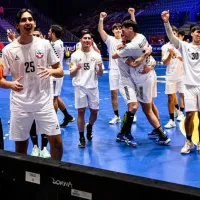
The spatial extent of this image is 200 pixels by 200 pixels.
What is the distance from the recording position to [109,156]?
5730 mm

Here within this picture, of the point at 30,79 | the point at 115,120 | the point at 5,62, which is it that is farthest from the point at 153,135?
the point at 5,62

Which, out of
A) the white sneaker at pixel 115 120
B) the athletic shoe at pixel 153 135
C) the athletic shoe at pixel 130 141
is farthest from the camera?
the white sneaker at pixel 115 120

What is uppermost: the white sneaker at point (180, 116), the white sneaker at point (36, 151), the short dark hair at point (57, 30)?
the short dark hair at point (57, 30)

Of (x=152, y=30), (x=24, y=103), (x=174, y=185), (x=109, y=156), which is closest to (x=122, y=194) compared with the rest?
(x=174, y=185)

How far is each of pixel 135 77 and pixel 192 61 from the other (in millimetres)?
1054

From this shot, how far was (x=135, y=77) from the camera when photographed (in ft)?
20.9

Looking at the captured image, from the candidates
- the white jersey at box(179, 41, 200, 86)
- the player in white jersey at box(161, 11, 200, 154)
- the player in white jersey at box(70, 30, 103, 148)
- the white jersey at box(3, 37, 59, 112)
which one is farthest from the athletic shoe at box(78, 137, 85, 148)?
the white jersey at box(3, 37, 59, 112)

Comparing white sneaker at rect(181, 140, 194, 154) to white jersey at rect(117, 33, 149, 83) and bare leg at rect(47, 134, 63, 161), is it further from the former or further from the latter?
bare leg at rect(47, 134, 63, 161)

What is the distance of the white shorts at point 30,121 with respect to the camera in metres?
4.21

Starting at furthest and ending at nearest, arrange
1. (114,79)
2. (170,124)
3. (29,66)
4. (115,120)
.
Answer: (114,79), (115,120), (170,124), (29,66)

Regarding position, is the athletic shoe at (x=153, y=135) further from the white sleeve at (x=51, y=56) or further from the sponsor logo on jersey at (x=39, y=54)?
the sponsor logo on jersey at (x=39, y=54)

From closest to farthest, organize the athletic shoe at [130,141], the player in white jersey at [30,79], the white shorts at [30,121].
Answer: the player in white jersey at [30,79], the white shorts at [30,121], the athletic shoe at [130,141]

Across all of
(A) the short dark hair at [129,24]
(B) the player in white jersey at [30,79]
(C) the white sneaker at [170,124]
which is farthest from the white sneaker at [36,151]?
(C) the white sneaker at [170,124]

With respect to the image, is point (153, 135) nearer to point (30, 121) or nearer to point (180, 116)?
point (180, 116)
